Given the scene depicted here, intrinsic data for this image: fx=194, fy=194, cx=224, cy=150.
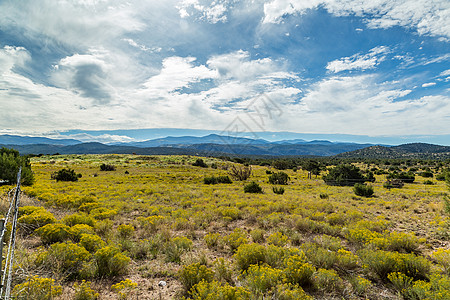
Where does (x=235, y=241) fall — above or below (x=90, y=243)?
below

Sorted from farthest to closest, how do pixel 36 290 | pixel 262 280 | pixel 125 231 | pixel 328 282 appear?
pixel 125 231, pixel 328 282, pixel 262 280, pixel 36 290

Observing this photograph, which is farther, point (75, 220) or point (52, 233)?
point (75, 220)

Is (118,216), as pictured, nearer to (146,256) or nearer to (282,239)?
(146,256)

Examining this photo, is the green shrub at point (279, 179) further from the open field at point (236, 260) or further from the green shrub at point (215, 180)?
the open field at point (236, 260)

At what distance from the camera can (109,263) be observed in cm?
500

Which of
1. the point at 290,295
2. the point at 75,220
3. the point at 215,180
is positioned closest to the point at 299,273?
the point at 290,295

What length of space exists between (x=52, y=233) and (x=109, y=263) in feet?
9.44

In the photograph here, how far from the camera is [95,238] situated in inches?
240

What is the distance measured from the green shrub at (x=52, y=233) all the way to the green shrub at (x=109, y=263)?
2.28 m

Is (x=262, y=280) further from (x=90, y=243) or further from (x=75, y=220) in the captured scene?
(x=75, y=220)

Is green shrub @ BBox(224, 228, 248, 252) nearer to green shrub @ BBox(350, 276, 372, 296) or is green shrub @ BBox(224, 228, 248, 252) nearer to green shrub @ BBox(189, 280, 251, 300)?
green shrub @ BBox(189, 280, 251, 300)

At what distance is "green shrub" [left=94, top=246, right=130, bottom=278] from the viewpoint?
197 inches

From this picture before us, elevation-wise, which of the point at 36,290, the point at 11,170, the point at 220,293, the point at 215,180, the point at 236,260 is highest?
the point at 11,170

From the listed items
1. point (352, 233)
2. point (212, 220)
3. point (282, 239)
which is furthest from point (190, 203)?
point (352, 233)
